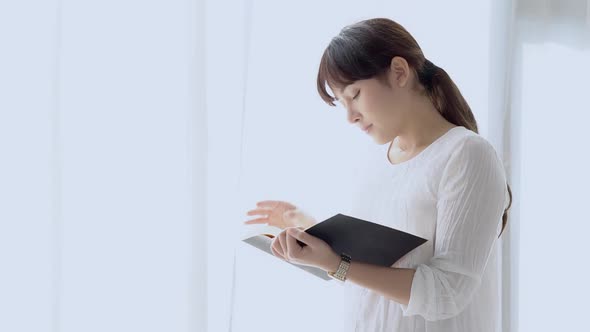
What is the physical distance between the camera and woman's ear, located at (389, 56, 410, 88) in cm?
122

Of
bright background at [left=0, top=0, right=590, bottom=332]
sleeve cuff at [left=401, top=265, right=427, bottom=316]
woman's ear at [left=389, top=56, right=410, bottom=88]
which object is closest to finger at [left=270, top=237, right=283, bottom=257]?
bright background at [left=0, top=0, right=590, bottom=332]

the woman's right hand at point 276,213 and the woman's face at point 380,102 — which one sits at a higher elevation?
the woman's face at point 380,102

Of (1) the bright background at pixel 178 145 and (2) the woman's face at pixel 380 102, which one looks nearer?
(2) the woman's face at pixel 380 102

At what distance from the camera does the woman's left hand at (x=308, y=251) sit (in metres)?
1.13

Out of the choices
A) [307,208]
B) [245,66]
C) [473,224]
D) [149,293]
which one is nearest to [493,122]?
[307,208]

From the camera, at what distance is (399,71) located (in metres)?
1.22

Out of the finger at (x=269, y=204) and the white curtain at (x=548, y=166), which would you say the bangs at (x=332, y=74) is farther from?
the white curtain at (x=548, y=166)

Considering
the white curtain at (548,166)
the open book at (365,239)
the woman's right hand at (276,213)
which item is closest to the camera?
the open book at (365,239)

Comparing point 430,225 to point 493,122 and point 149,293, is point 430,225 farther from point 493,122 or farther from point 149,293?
point 493,122

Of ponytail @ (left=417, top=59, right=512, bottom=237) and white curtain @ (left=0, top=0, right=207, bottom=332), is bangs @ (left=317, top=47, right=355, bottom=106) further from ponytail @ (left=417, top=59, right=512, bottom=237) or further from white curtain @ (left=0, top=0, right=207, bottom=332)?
white curtain @ (left=0, top=0, right=207, bottom=332)

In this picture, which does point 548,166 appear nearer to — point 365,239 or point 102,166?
point 365,239

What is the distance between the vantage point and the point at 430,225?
120 centimetres

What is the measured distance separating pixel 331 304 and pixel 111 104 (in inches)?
31.9

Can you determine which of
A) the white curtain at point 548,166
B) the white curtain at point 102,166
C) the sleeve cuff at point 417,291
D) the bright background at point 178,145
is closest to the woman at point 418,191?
the sleeve cuff at point 417,291
